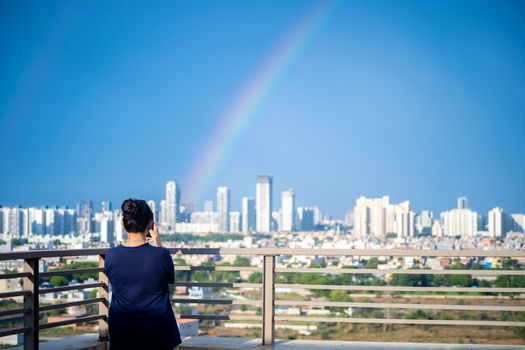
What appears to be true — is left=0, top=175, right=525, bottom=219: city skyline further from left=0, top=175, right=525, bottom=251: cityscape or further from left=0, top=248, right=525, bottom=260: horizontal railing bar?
left=0, top=248, right=525, bottom=260: horizontal railing bar

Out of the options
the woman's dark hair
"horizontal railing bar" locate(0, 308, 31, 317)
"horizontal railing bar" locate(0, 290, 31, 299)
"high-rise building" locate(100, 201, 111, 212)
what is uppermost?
"high-rise building" locate(100, 201, 111, 212)

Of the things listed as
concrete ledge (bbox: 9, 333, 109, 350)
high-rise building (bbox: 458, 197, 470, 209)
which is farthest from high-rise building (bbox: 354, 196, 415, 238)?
concrete ledge (bbox: 9, 333, 109, 350)

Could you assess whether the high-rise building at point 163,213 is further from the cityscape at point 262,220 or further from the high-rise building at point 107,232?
the high-rise building at point 107,232

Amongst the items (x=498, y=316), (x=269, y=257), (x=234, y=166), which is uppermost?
(x=234, y=166)

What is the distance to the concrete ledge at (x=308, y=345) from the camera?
607cm

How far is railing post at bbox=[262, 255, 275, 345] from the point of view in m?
6.11

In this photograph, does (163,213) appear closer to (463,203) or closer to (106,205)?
(106,205)

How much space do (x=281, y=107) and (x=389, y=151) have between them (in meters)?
17.3

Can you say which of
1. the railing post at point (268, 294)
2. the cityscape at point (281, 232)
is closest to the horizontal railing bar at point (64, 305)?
the railing post at point (268, 294)

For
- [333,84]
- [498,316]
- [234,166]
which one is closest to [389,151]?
[333,84]

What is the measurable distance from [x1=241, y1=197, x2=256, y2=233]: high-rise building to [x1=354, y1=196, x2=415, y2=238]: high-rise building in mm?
17798

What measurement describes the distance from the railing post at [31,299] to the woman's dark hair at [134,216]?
2.30 metres

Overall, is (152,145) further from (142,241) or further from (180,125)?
(142,241)

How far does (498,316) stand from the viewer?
935 inches
